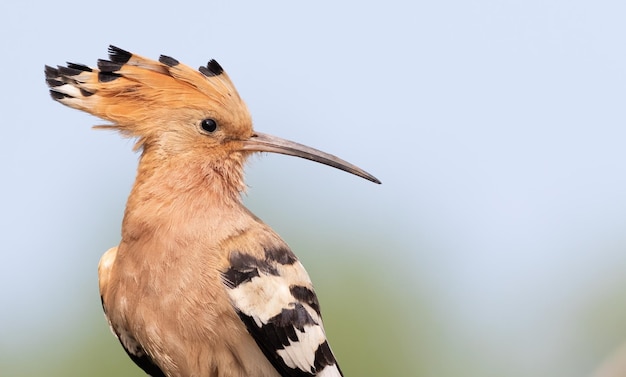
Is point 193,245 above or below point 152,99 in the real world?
below

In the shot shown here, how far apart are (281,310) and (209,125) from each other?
496mm

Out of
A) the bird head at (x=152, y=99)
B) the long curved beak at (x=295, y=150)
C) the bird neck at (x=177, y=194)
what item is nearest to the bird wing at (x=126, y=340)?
the bird neck at (x=177, y=194)

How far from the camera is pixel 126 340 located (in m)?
2.70

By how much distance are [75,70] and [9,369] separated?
5.64 metres

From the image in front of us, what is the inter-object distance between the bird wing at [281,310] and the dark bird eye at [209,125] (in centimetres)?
33

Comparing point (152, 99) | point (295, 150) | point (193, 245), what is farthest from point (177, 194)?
point (295, 150)

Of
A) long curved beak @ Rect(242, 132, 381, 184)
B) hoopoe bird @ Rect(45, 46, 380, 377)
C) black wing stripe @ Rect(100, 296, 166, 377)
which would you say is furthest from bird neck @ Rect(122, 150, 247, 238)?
black wing stripe @ Rect(100, 296, 166, 377)

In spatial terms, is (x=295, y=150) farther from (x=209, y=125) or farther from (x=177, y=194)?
(x=177, y=194)

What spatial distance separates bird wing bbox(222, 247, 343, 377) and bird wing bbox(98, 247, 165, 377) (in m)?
0.33

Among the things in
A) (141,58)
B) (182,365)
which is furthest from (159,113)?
(182,365)

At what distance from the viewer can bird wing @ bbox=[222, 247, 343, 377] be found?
254cm

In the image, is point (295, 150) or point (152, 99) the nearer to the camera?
point (152, 99)

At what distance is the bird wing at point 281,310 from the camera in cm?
254

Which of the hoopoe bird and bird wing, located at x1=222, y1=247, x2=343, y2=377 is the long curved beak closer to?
the hoopoe bird
